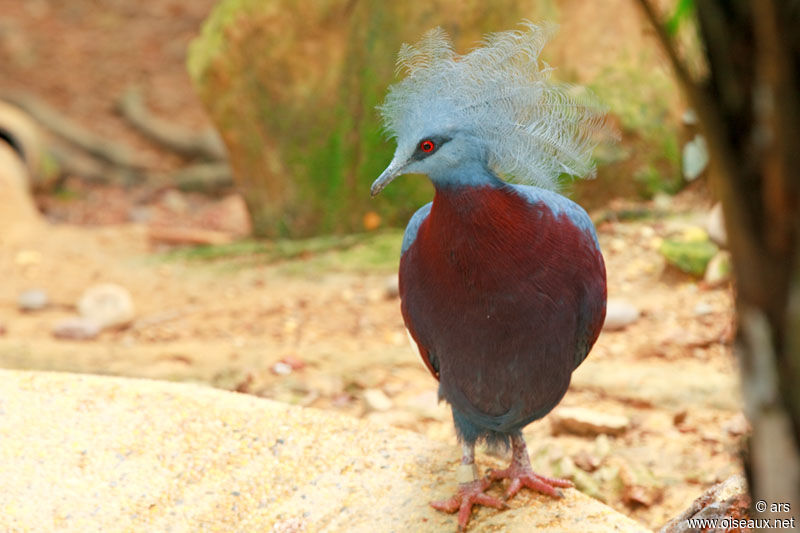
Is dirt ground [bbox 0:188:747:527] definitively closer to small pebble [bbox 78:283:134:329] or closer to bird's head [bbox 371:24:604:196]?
small pebble [bbox 78:283:134:329]

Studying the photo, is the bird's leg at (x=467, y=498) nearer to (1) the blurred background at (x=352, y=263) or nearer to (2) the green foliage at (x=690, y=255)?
(1) the blurred background at (x=352, y=263)

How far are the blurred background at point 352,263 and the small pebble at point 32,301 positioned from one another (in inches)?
0.5

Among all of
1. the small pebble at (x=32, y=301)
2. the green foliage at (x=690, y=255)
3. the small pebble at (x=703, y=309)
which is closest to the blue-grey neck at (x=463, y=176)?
the small pebble at (x=703, y=309)

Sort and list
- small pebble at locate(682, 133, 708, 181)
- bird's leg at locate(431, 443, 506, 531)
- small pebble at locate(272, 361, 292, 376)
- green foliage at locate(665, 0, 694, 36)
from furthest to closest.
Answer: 1. small pebble at locate(682, 133, 708, 181)
2. small pebble at locate(272, 361, 292, 376)
3. bird's leg at locate(431, 443, 506, 531)
4. green foliage at locate(665, 0, 694, 36)

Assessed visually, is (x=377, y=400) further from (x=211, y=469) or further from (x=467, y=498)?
(x=467, y=498)

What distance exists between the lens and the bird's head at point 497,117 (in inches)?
84.1

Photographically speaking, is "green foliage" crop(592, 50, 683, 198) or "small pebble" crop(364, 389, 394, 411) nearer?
"small pebble" crop(364, 389, 394, 411)

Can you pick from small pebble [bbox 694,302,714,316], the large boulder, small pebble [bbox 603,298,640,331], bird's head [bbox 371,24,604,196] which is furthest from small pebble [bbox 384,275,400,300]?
bird's head [bbox 371,24,604,196]

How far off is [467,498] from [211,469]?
0.83 meters

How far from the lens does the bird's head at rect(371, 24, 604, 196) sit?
7.01ft

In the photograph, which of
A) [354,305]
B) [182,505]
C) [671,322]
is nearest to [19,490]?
[182,505]

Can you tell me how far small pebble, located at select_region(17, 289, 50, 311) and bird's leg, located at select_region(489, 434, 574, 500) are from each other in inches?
151

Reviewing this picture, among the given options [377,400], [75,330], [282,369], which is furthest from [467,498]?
[75,330]

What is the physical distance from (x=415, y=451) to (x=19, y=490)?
1.23 m
